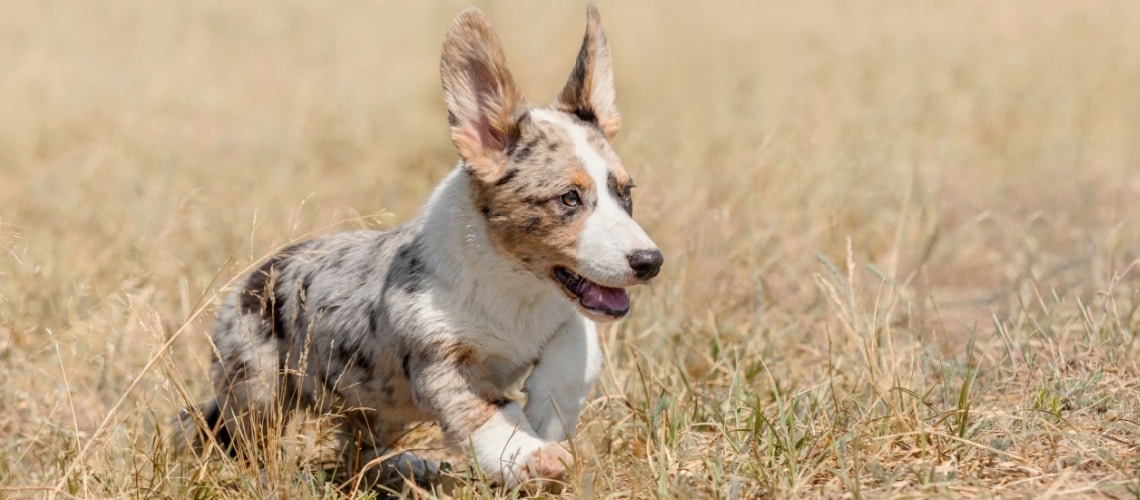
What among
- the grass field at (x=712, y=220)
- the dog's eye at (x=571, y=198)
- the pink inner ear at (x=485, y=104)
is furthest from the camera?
the pink inner ear at (x=485, y=104)

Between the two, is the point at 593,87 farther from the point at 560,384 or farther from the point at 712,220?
the point at 712,220

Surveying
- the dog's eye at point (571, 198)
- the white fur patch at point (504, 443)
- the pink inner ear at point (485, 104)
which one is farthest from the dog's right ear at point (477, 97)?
the white fur patch at point (504, 443)

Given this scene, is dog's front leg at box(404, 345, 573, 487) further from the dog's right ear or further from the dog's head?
the dog's right ear

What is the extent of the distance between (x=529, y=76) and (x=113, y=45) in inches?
245

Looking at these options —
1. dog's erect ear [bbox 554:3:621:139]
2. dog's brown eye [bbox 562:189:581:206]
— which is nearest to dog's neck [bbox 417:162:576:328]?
dog's brown eye [bbox 562:189:581:206]

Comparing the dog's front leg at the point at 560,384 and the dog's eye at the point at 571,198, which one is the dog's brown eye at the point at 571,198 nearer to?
the dog's eye at the point at 571,198

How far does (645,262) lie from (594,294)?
315 mm

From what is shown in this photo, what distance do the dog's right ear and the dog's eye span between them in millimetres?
286

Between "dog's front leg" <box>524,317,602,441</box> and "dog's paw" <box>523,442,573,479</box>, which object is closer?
"dog's paw" <box>523,442,573,479</box>

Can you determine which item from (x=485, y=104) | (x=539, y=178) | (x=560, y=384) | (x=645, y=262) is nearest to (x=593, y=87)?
(x=485, y=104)

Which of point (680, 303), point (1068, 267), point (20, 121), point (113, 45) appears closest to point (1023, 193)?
point (1068, 267)

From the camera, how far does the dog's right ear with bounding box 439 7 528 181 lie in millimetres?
4176

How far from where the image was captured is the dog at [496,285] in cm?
396

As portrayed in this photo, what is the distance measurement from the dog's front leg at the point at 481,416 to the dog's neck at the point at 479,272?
0.66 feet
